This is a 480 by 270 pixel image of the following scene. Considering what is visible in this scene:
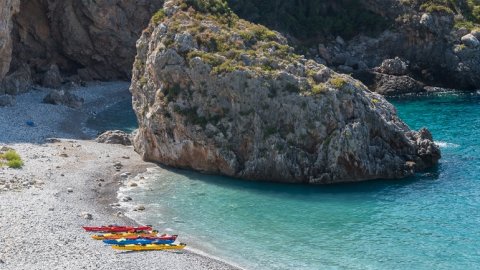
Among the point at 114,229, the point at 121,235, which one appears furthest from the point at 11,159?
the point at 121,235

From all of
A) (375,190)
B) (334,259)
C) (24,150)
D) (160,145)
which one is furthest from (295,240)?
(24,150)

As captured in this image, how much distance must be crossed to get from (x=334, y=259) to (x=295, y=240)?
316cm

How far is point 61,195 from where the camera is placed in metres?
40.5

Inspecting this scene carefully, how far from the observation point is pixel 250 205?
133 ft

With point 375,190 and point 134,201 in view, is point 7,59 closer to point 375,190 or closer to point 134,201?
point 134,201

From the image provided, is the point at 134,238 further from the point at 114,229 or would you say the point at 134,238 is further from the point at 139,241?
the point at 114,229

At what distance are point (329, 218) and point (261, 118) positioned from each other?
11.2m

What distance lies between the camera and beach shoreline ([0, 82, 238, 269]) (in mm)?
29828

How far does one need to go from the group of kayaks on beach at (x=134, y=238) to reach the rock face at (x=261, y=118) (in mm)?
13381

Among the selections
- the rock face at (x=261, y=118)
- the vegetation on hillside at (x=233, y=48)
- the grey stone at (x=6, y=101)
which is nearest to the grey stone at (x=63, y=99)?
the grey stone at (x=6, y=101)

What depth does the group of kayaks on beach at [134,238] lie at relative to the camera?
32.0 m

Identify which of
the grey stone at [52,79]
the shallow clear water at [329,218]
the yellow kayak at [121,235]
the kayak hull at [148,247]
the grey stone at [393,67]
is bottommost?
the kayak hull at [148,247]

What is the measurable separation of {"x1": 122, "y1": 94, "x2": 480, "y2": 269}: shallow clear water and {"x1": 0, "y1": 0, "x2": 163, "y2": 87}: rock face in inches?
1754

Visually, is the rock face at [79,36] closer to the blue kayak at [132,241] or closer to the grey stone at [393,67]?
the grey stone at [393,67]
